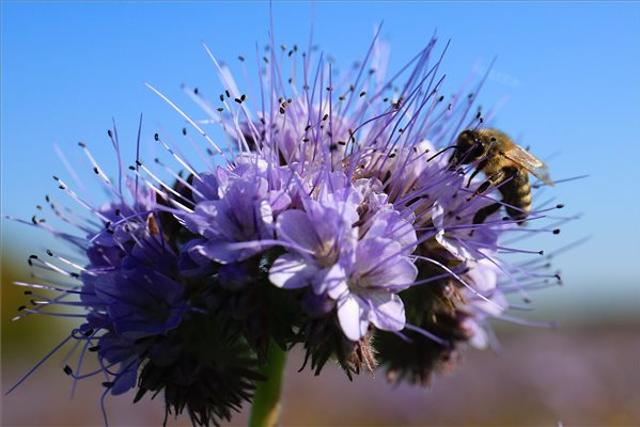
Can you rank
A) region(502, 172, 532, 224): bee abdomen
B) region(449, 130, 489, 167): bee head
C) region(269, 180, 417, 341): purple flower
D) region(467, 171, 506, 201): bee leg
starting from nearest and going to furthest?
1. region(269, 180, 417, 341): purple flower
2. region(467, 171, 506, 201): bee leg
3. region(449, 130, 489, 167): bee head
4. region(502, 172, 532, 224): bee abdomen

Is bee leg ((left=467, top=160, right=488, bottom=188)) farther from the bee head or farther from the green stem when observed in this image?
the green stem

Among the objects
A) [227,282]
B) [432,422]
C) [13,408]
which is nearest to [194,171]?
[227,282]

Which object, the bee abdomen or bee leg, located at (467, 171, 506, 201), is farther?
the bee abdomen

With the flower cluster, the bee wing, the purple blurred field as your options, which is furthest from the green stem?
the purple blurred field

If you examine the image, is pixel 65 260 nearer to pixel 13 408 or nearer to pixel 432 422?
pixel 432 422

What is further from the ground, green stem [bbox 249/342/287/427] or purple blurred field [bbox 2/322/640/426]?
green stem [bbox 249/342/287/427]

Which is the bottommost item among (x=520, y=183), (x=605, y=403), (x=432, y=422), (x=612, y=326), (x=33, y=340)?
(x=33, y=340)

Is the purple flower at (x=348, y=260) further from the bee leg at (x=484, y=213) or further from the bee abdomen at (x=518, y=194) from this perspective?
the bee abdomen at (x=518, y=194)
